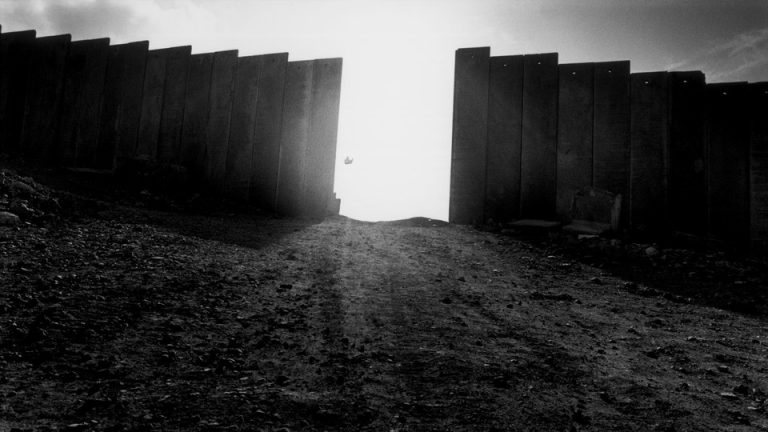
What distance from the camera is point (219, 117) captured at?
7.50 meters

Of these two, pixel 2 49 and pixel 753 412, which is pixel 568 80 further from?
pixel 2 49

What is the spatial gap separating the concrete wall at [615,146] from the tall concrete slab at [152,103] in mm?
4295

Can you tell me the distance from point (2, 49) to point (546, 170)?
886 cm

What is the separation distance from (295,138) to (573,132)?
3.50 metres

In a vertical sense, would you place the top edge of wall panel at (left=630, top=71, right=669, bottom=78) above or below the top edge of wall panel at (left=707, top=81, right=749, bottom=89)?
above

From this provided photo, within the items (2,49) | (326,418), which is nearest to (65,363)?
(326,418)

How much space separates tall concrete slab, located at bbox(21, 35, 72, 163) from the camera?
27.5 feet

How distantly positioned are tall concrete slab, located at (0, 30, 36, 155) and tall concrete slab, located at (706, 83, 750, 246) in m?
9.79

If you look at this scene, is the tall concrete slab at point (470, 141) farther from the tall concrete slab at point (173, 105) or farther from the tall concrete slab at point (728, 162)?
the tall concrete slab at point (173, 105)

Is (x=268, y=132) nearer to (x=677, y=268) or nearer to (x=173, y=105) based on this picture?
(x=173, y=105)

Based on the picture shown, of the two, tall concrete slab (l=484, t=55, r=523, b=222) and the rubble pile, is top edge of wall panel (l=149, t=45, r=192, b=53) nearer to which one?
the rubble pile

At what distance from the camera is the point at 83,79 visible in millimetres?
8328

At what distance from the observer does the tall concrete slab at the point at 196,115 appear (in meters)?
7.53

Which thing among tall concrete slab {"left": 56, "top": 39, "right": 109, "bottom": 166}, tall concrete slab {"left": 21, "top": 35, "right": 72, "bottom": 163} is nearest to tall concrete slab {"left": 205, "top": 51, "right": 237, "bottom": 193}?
tall concrete slab {"left": 56, "top": 39, "right": 109, "bottom": 166}
